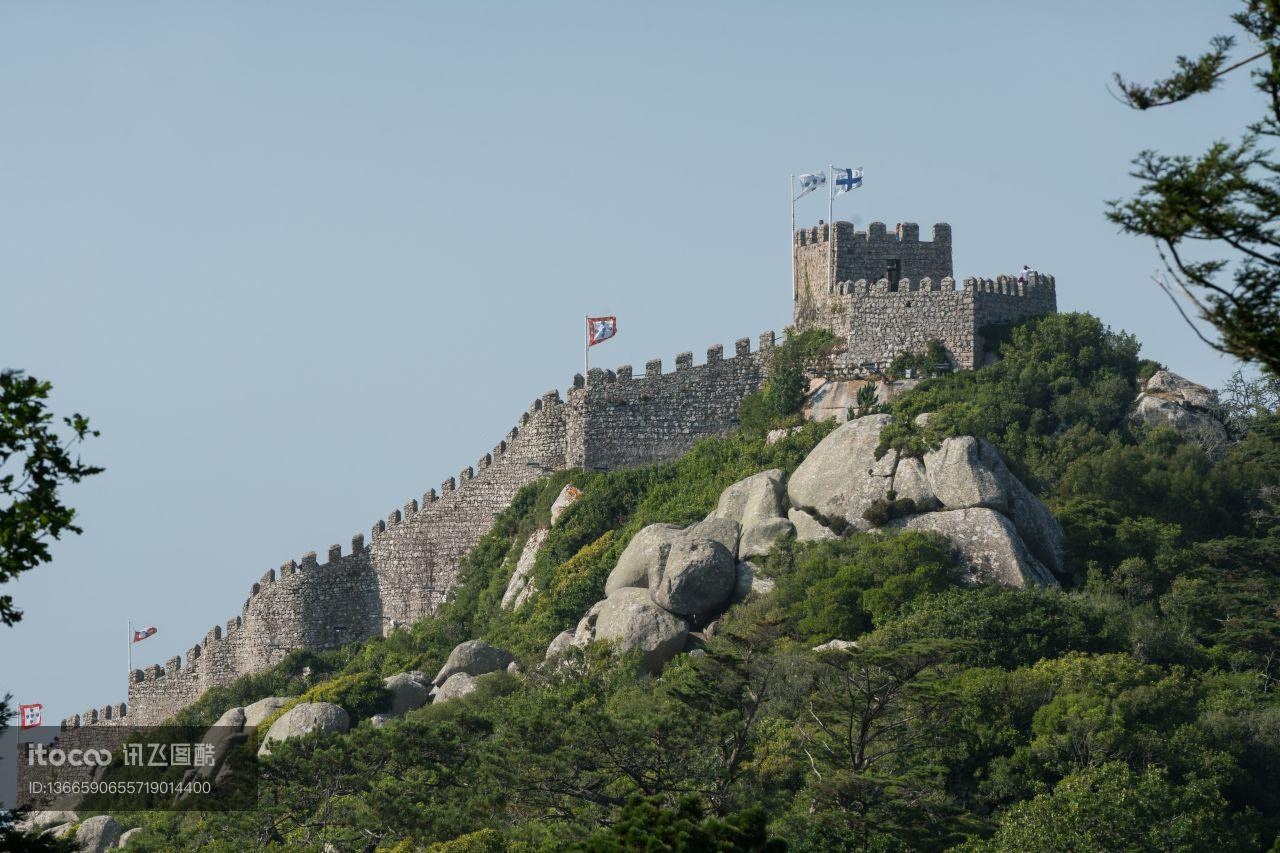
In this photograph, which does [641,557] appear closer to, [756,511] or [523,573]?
[756,511]

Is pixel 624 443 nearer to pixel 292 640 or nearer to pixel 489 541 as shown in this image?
pixel 489 541

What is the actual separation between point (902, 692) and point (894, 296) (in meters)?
19.5

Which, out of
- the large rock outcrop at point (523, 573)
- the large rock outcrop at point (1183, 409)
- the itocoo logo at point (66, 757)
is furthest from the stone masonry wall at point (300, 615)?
the large rock outcrop at point (1183, 409)

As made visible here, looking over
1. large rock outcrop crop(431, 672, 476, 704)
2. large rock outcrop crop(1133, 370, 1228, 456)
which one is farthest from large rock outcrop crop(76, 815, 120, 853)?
large rock outcrop crop(1133, 370, 1228, 456)

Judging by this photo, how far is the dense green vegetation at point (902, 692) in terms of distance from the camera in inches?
1352

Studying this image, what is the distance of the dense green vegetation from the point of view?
34344 millimetres

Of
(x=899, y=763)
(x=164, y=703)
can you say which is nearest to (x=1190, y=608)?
(x=899, y=763)

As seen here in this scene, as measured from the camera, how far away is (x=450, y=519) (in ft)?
186

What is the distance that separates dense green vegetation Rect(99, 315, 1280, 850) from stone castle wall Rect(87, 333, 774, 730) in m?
1.26

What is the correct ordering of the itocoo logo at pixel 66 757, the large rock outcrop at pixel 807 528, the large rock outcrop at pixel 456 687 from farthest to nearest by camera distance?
the itocoo logo at pixel 66 757 < the large rock outcrop at pixel 807 528 < the large rock outcrop at pixel 456 687

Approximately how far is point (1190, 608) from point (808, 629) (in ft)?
27.3

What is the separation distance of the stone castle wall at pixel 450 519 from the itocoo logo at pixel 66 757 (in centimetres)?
179

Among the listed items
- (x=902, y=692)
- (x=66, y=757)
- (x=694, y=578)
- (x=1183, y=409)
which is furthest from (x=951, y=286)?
(x=66, y=757)

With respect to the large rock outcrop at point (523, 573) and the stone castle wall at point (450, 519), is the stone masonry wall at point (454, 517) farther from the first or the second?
the large rock outcrop at point (523, 573)
